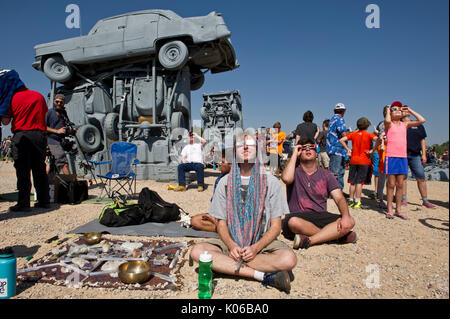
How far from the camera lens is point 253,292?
208 cm

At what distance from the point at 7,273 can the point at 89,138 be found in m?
8.47

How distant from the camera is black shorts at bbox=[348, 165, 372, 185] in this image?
4.77 m

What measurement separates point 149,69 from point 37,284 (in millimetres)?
8047

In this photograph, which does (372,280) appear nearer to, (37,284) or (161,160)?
(37,284)

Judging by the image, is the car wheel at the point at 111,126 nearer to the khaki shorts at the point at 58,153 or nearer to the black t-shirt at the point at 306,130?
the khaki shorts at the point at 58,153

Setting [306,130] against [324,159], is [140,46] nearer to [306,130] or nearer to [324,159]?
[306,130]

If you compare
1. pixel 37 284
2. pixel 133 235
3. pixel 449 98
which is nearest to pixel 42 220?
pixel 133 235

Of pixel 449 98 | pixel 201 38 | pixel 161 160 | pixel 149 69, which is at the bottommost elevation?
pixel 161 160

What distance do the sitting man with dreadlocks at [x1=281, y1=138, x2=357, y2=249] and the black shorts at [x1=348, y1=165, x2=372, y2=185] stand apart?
2003 millimetres

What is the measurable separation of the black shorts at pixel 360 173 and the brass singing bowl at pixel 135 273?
4.17 meters

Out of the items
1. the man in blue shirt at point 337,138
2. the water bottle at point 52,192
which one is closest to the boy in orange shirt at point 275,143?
the man in blue shirt at point 337,138

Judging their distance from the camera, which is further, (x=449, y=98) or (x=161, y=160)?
(x=161, y=160)
